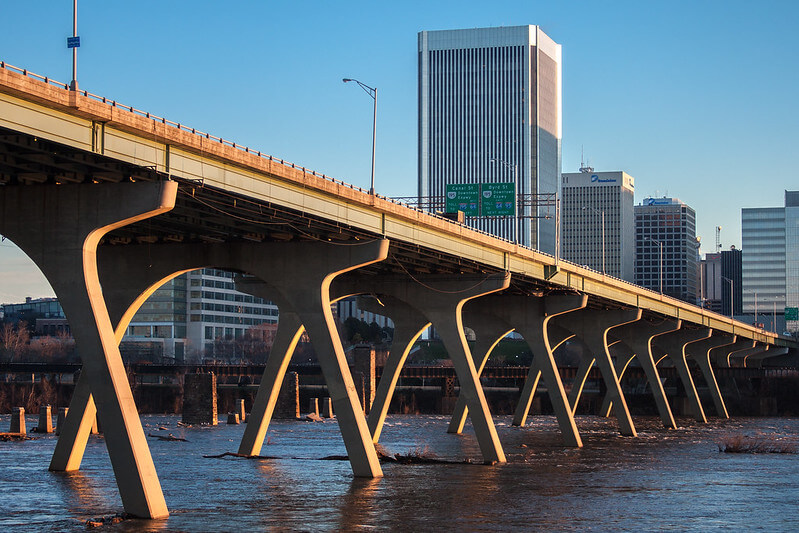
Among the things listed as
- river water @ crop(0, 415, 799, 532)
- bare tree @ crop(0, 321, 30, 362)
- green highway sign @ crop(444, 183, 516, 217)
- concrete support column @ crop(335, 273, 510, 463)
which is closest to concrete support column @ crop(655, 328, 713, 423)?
green highway sign @ crop(444, 183, 516, 217)

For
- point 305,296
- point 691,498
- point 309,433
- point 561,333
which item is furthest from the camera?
point 561,333

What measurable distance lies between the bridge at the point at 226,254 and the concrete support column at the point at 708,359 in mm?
50243

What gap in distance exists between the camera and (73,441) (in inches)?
1818

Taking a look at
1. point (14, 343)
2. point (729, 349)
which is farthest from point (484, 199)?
point (14, 343)

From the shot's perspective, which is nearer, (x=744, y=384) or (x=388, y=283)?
(x=388, y=283)

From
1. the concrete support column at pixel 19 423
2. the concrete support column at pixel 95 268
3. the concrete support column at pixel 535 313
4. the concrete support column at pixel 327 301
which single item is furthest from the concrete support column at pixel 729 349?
the concrete support column at pixel 95 268

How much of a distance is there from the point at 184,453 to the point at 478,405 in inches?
605

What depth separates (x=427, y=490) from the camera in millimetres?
44812

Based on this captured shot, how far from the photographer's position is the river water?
3594cm

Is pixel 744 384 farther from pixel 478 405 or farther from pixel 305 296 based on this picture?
pixel 305 296

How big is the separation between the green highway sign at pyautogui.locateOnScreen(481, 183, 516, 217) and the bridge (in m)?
8.24

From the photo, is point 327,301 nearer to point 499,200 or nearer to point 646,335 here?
point 499,200

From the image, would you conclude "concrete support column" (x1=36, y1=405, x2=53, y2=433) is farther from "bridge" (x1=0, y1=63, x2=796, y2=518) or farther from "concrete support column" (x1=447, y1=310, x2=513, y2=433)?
"concrete support column" (x1=447, y1=310, x2=513, y2=433)

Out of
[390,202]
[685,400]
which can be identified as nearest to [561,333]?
[685,400]
